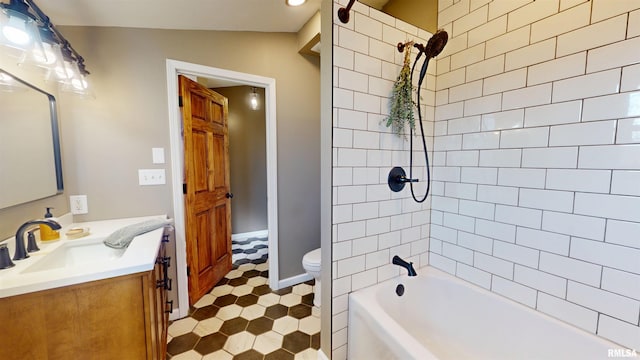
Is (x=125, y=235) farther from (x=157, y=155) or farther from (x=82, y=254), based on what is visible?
(x=157, y=155)

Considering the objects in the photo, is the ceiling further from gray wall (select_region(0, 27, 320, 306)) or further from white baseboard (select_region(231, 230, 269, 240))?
white baseboard (select_region(231, 230, 269, 240))

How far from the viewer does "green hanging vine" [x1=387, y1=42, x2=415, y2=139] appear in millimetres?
1382

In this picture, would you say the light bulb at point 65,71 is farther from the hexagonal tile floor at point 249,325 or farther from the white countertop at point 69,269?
the hexagonal tile floor at point 249,325

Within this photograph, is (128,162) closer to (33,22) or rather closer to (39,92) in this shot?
(39,92)

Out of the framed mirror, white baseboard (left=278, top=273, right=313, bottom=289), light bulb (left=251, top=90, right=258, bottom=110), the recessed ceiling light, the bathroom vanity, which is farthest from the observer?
light bulb (left=251, top=90, right=258, bottom=110)

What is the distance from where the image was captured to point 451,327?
4.84 ft

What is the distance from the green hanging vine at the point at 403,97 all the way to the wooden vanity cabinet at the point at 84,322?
1.49m

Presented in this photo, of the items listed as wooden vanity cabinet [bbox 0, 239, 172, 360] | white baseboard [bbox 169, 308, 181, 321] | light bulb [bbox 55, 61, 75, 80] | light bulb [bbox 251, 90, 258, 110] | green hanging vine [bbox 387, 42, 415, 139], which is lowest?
white baseboard [bbox 169, 308, 181, 321]

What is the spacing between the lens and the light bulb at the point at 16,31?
0.99m

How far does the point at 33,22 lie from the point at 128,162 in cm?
92

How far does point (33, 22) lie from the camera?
108cm

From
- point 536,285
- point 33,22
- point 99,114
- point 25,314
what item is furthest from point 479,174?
point 99,114

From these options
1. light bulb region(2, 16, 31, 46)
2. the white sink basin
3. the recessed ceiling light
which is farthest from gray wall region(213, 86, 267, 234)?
light bulb region(2, 16, 31, 46)

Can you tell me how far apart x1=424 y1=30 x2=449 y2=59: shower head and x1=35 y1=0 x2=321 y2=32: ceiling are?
1.04m
